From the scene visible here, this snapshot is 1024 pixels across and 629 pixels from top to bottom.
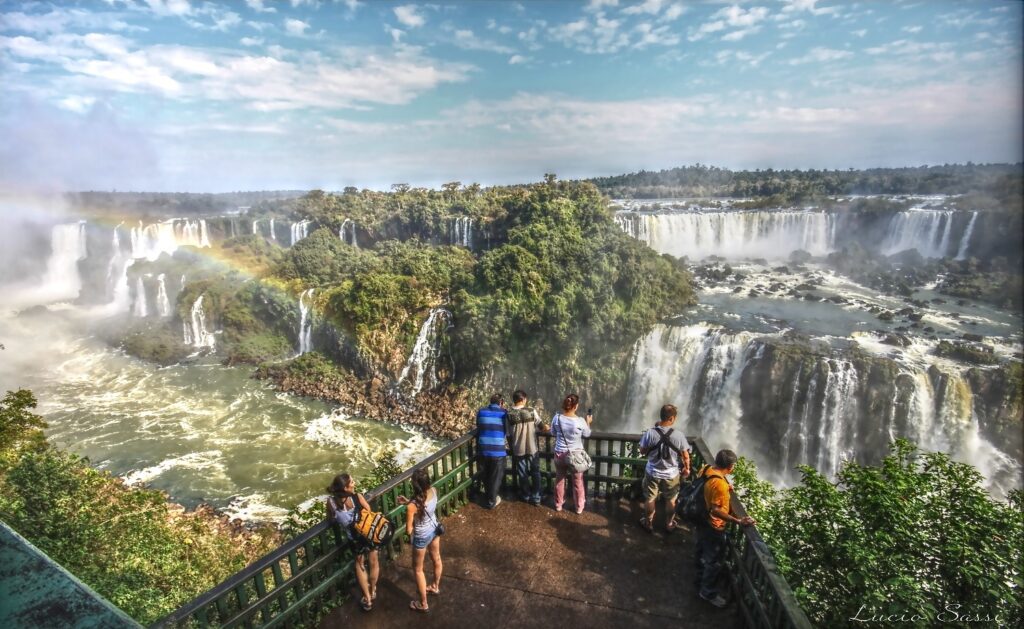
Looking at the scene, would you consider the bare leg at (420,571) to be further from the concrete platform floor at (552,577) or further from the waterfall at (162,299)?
the waterfall at (162,299)

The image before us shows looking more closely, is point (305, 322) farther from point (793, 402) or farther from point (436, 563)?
point (436, 563)

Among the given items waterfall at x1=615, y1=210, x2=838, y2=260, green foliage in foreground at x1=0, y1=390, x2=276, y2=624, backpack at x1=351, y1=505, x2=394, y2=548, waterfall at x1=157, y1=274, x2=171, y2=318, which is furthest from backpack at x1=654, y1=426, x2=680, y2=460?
waterfall at x1=157, y1=274, x2=171, y2=318

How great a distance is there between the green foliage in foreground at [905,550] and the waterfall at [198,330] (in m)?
33.0

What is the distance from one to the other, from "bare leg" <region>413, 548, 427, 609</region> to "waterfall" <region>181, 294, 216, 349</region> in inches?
1217

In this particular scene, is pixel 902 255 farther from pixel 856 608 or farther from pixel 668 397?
pixel 856 608

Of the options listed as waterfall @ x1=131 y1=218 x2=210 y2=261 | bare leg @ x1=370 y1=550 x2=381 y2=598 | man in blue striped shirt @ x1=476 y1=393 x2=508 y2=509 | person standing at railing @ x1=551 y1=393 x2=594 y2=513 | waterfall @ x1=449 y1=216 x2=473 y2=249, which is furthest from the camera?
waterfall @ x1=131 y1=218 x2=210 y2=261

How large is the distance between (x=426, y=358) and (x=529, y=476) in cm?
1739

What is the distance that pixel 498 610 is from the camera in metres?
4.99

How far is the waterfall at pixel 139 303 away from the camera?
36.1 metres

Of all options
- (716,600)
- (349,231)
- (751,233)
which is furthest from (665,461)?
(349,231)

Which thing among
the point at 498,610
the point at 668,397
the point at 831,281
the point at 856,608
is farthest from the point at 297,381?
the point at 831,281

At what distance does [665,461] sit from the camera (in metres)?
5.72

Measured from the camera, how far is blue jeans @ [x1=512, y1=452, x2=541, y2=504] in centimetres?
639

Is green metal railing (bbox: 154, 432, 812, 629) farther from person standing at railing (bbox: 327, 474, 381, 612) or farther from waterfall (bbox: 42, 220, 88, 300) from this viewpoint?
waterfall (bbox: 42, 220, 88, 300)
